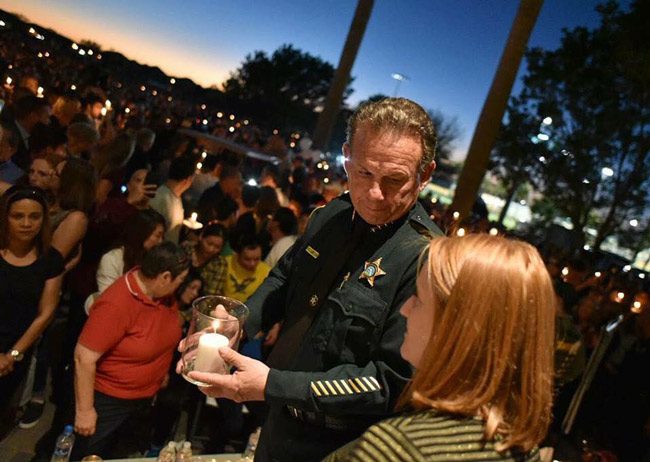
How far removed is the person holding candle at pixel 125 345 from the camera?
3188 millimetres

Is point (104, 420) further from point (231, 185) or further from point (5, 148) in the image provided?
point (231, 185)

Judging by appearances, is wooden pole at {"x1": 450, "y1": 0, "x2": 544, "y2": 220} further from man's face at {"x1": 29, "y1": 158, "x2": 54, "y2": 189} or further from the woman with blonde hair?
the woman with blonde hair

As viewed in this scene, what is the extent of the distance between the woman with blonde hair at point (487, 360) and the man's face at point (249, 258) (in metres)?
3.55

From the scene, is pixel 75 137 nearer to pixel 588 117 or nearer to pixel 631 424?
pixel 631 424

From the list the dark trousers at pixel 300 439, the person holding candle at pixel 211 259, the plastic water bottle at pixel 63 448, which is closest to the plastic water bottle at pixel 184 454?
the plastic water bottle at pixel 63 448

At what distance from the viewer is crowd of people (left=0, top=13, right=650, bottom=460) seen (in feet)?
4.33

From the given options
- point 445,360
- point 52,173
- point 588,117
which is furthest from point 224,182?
point 588,117

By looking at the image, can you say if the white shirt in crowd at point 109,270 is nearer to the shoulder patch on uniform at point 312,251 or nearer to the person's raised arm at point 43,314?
the person's raised arm at point 43,314

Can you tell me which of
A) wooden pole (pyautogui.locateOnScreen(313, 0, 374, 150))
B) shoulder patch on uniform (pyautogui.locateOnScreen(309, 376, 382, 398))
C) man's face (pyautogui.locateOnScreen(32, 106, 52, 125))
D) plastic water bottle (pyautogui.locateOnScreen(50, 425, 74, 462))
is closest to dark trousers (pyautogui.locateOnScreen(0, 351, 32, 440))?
plastic water bottle (pyautogui.locateOnScreen(50, 425, 74, 462))

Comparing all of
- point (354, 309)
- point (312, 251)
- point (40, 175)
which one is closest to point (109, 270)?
point (40, 175)

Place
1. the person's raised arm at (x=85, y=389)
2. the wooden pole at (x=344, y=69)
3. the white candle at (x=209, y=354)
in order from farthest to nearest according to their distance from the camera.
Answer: the wooden pole at (x=344, y=69) → the person's raised arm at (x=85, y=389) → the white candle at (x=209, y=354)

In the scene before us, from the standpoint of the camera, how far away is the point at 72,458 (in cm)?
355

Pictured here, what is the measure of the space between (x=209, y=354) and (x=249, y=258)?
10.1 feet

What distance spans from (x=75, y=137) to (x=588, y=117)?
2100 cm
